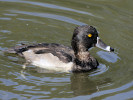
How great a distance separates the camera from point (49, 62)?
30.3 feet

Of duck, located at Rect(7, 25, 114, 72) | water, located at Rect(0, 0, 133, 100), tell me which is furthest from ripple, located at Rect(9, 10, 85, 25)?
duck, located at Rect(7, 25, 114, 72)

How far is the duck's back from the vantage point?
9188 mm

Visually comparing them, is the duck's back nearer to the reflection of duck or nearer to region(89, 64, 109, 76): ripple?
the reflection of duck

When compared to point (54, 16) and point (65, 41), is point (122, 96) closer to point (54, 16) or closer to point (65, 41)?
point (65, 41)

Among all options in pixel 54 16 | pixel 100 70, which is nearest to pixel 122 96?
pixel 100 70

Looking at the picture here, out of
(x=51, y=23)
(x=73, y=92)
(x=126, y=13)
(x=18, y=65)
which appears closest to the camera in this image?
(x=73, y=92)

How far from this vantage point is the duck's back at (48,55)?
9.19 m

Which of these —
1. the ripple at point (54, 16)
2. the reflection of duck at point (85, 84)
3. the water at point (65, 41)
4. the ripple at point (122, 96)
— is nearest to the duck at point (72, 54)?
the water at point (65, 41)

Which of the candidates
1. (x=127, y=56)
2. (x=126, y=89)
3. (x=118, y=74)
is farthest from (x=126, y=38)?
(x=126, y=89)

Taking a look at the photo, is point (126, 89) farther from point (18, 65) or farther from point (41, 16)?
point (41, 16)

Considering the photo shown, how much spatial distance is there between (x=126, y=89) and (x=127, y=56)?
2.08 metres

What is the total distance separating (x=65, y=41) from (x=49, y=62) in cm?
170

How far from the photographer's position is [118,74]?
29.1 ft

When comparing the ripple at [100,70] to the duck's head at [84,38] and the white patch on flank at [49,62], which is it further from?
the white patch on flank at [49,62]
